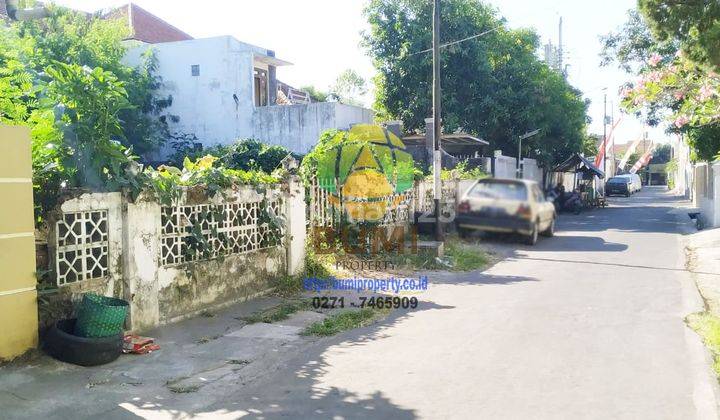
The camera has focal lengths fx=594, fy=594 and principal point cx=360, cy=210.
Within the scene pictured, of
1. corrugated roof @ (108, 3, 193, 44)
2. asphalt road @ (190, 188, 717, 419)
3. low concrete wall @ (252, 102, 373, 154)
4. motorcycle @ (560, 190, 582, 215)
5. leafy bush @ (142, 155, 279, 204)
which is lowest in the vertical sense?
asphalt road @ (190, 188, 717, 419)

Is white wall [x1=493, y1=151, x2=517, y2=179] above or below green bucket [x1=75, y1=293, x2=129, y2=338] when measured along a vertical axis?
above

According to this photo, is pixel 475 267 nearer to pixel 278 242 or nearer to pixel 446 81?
pixel 278 242

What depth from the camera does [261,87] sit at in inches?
929

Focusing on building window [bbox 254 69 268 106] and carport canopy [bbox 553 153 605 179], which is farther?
building window [bbox 254 69 268 106]

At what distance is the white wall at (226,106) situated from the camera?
20078 mm

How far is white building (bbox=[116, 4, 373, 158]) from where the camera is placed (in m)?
20.1

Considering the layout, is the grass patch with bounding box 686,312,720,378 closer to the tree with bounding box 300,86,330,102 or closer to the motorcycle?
the motorcycle

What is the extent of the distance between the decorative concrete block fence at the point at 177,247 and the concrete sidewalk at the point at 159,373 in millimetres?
530

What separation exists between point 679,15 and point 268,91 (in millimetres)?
16674

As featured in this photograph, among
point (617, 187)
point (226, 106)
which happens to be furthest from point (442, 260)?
point (617, 187)

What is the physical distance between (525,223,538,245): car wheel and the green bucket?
926 cm

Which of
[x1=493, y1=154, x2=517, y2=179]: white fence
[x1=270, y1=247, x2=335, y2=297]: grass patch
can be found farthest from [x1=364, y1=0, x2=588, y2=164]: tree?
[x1=270, y1=247, x2=335, y2=297]: grass patch

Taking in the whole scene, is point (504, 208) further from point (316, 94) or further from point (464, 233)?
point (316, 94)

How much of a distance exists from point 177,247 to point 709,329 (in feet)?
20.5
